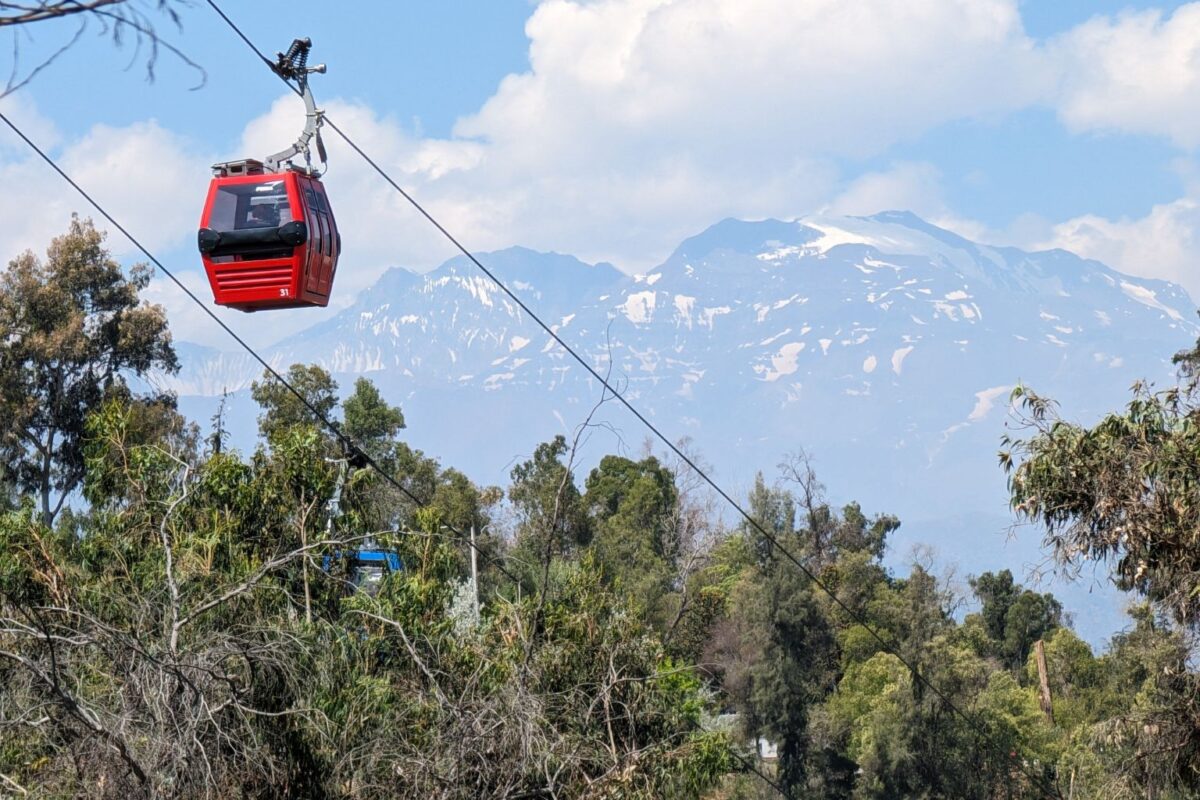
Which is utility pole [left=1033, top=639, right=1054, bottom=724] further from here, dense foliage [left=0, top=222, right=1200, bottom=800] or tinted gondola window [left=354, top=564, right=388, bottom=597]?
tinted gondola window [left=354, top=564, right=388, bottom=597]

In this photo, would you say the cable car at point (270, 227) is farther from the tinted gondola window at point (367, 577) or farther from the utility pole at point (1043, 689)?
the utility pole at point (1043, 689)

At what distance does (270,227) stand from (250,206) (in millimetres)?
508

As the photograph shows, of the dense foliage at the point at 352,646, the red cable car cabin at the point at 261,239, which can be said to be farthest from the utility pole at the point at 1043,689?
the red cable car cabin at the point at 261,239

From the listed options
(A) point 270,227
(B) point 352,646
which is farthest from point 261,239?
(B) point 352,646

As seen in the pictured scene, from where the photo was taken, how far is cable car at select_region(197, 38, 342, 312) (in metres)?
17.9

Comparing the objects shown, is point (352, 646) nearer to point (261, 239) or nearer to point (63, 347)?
point (261, 239)

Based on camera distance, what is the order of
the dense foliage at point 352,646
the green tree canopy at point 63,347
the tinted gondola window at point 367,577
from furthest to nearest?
the green tree canopy at point 63,347 < the tinted gondola window at point 367,577 < the dense foliage at point 352,646

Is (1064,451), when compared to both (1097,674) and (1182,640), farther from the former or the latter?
(1097,674)

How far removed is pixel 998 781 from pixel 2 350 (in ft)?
111

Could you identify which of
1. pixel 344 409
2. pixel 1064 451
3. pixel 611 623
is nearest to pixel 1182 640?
pixel 1064 451

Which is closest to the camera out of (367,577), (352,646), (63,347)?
(352,646)

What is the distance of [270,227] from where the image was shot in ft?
58.9

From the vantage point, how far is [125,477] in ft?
59.6

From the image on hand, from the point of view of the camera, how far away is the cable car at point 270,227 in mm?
17906
